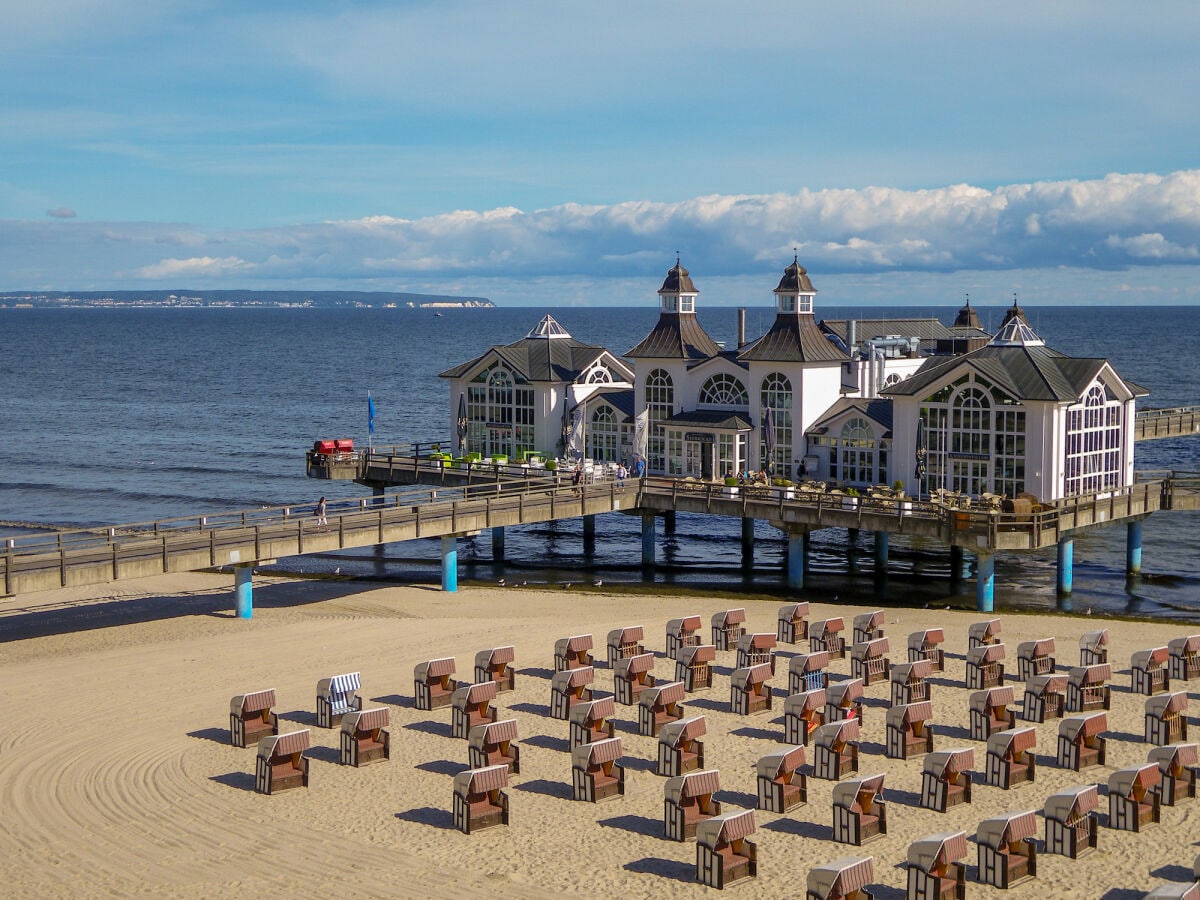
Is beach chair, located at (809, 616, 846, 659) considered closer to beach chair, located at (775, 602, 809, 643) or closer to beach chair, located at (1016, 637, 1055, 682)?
beach chair, located at (775, 602, 809, 643)

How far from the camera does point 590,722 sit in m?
23.8

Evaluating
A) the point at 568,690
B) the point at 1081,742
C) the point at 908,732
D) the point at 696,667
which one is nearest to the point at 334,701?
the point at 568,690

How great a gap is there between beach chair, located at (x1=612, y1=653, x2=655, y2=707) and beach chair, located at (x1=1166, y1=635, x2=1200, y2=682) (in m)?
10.7

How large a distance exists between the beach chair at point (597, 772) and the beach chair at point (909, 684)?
21.8 ft

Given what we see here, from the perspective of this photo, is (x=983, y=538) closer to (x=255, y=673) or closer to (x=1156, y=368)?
(x=255, y=673)

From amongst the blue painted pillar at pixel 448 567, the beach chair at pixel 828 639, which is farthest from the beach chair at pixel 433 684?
the blue painted pillar at pixel 448 567

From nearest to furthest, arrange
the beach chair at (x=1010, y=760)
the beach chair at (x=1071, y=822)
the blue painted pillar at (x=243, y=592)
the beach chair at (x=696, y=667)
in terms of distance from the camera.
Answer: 1. the beach chair at (x=1071, y=822)
2. the beach chair at (x=1010, y=760)
3. the beach chair at (x=696, y=667)
4. the blue painted pillar at (x=243, y=592)

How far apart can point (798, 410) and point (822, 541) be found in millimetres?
8696

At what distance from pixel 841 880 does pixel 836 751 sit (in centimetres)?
567

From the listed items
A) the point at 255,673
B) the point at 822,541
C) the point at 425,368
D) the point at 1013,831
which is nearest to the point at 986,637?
the point at 1013,831

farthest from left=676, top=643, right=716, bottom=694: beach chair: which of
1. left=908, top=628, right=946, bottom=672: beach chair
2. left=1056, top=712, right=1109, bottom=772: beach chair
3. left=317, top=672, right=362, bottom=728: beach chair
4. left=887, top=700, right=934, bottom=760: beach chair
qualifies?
left=1056, top=712, right=1109, bottom=772: beach chair

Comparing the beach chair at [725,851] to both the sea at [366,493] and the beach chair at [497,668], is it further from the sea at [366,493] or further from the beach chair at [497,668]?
the sea at [366,493]

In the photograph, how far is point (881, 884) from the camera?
18641 mm

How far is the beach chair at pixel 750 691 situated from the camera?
26453 mm
